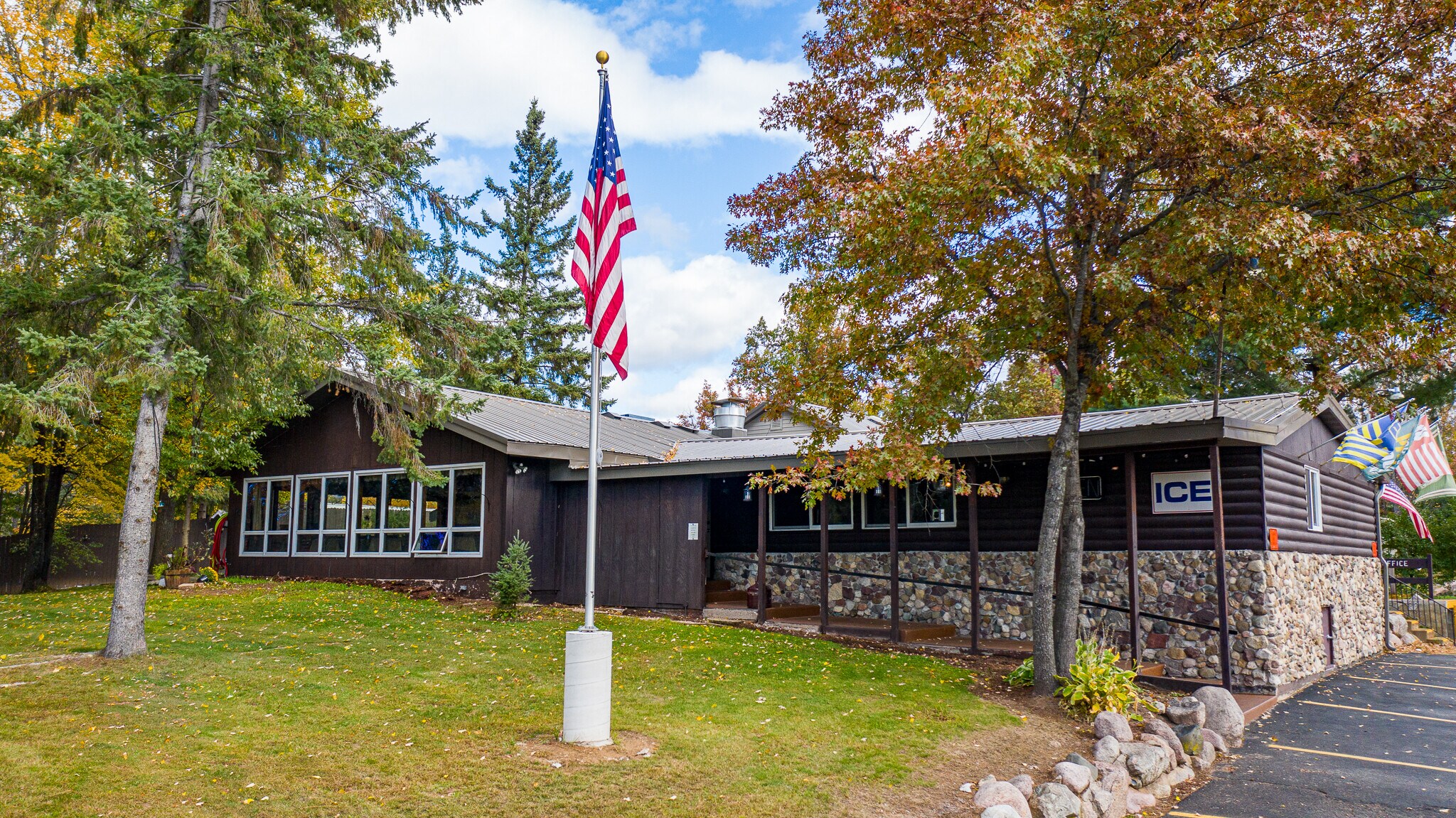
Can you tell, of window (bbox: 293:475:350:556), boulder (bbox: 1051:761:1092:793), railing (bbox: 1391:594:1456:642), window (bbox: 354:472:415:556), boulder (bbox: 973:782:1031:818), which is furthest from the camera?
railing (bbox: 1391:594:1456:642)

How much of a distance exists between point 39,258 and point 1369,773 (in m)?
12.8

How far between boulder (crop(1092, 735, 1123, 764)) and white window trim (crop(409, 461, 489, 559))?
10.4 m

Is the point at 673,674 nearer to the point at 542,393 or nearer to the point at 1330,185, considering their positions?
the point at 1330,185

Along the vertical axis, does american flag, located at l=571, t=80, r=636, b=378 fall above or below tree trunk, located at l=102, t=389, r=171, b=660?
above

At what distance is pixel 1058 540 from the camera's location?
9312 millimetres

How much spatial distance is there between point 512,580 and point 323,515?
7.76 meters

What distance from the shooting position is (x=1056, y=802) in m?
5.81

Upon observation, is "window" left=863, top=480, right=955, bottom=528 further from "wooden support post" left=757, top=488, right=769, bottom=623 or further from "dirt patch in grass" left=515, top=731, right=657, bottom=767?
"dirt patch in grass" left=515, top=731, right=657, bottom=767

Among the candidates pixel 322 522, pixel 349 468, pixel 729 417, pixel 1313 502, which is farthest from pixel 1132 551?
pixel 322 522

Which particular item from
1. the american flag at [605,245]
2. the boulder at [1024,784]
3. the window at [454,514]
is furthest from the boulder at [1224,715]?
the window at [454,514]

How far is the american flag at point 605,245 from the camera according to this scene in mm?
6848

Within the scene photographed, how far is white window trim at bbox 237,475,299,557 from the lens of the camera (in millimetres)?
18359

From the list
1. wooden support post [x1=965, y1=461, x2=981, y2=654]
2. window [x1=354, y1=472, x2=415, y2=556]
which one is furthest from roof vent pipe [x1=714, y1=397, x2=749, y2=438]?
wooden support post [x1=965, y1=461, x2=981, y2=654]

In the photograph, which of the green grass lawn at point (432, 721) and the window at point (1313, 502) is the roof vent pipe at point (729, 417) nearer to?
the green grass lawn at point (432, 721)
